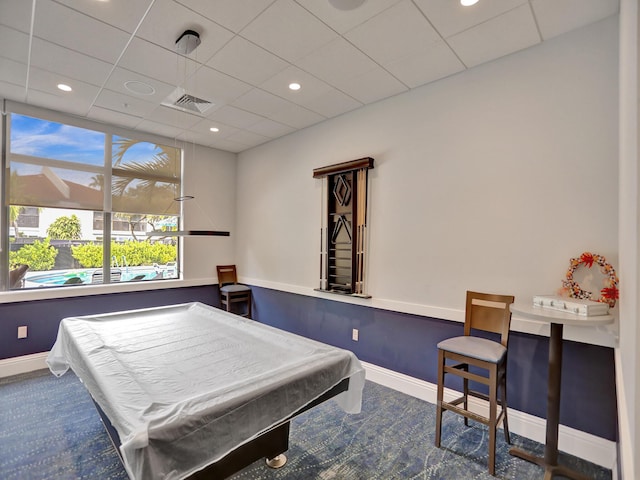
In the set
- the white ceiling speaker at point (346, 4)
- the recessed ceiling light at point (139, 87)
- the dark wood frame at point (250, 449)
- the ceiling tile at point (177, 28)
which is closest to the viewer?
the dark wood frame at point (250, 449)

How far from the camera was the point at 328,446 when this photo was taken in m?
2.25

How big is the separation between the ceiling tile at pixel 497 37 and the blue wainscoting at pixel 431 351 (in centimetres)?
219

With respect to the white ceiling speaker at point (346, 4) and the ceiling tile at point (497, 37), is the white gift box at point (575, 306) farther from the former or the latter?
the white ceiling speaker at point (346, 4)

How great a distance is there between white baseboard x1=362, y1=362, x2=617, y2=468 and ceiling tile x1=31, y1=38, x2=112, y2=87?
390 cm

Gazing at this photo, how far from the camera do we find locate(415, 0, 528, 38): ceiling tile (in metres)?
1.97

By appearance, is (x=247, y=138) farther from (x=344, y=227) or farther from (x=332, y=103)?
(x=344, y=227)

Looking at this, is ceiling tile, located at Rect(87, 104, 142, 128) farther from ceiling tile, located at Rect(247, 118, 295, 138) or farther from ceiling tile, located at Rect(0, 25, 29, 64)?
ceiling tile, located at Rect(247, 118, 295, 138)

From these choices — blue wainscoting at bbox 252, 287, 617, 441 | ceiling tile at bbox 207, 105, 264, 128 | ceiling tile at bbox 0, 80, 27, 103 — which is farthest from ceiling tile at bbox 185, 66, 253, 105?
blue wainscoting at bbox 252, 287, 617, 441

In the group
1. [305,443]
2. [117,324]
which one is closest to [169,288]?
[117,324]

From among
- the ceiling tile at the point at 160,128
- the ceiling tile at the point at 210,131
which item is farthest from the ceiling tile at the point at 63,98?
the ceiling tile at the point at 210,131

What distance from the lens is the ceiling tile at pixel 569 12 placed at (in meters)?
1.96

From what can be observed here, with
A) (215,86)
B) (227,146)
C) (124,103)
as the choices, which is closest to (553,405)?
(215,86)

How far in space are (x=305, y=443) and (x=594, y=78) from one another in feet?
10.5

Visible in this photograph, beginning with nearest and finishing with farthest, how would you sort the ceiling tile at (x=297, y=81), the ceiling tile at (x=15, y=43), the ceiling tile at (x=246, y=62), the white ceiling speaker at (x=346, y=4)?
the white ceiling speaker at (x=346, y=4) → the ceiling tile at (x=15, y=43) → the ceiling tile at (x=246, y=62) → the ceiling tile at (x=297, y=81)
